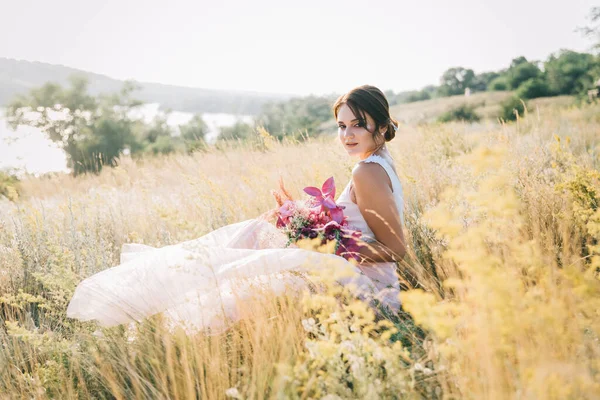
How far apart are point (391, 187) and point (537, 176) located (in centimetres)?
180

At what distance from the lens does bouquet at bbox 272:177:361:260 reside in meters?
2.37

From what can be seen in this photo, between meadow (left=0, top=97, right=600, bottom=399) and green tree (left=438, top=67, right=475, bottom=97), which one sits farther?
green tree (left=438, top=67, right=475, bottom=97)

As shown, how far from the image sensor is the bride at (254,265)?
2072 mm

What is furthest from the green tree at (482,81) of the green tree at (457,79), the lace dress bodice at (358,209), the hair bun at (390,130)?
the lace dress bodice at (358,209)

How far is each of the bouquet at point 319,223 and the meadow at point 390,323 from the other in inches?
13.4

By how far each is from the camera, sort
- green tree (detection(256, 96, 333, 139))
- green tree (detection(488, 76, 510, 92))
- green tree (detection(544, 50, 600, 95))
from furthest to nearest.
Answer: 1. green tree (detection(488, 76, 510, 92))
2. green tree (detection(544, 50, 600, 95))
3. green tree (detection(256, 96, 333, 139))

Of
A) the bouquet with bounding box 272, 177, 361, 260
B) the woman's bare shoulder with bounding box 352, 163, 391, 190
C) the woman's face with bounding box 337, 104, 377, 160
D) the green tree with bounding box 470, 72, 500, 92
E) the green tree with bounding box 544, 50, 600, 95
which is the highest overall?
the green tree with bounding box 470, 72, 500, 92

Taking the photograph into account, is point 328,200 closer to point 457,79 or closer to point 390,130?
point 390,130

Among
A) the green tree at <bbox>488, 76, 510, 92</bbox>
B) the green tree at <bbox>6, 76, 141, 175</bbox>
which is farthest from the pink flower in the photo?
the green tree at <bbox>488, 76, 510, 92</bbox>

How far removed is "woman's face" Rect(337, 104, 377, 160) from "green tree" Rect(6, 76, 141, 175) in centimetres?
2287

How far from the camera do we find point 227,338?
2.05 m

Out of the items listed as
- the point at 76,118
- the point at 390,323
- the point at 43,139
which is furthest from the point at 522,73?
the point at 390,323

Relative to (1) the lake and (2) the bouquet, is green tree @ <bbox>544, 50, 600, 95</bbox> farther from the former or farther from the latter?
(2) the bouquet

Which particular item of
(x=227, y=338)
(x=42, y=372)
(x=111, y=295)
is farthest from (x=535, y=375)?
(x=42, y=372)
